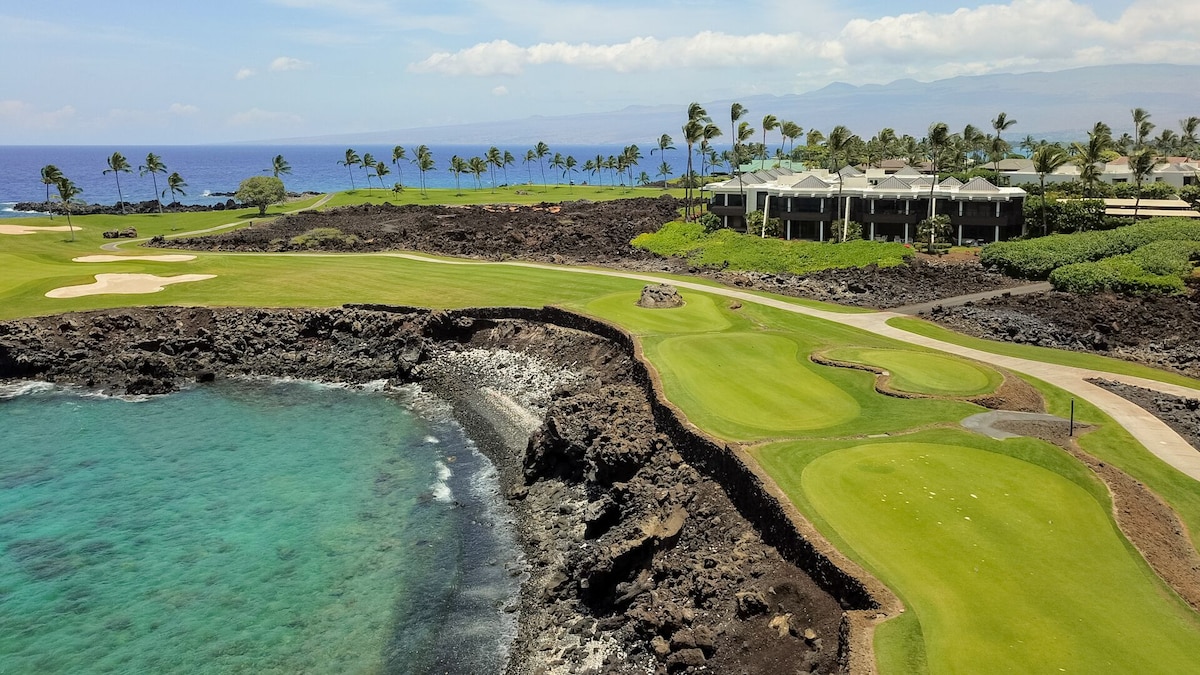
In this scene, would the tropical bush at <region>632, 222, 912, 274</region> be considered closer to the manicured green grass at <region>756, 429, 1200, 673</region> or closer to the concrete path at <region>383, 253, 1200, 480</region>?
the concrete path at <region>383, 253, 1200, 480</region>

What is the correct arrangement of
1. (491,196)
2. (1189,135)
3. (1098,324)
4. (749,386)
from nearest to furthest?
1. (749,386)
2. (1098,324)
3. (491,196)
4. (1189,135)

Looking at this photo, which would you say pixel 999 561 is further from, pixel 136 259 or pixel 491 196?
pixel 491 196

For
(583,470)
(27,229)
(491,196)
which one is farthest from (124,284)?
(491,196)

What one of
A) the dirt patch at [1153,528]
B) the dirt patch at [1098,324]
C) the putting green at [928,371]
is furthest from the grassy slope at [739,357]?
the dirt patch at [1098,324]

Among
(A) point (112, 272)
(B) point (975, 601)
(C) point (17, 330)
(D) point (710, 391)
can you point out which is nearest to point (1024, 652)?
(B) point (975, 601)

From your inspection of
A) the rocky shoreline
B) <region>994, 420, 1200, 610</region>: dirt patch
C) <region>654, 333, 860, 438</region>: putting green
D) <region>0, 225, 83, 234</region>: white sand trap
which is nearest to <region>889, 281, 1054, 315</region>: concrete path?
<region>654, 333, 860, 438</region>: putting green

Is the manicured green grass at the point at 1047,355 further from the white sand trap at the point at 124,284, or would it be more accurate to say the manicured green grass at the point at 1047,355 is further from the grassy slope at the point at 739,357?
the white sand trap at the point at 124,284
